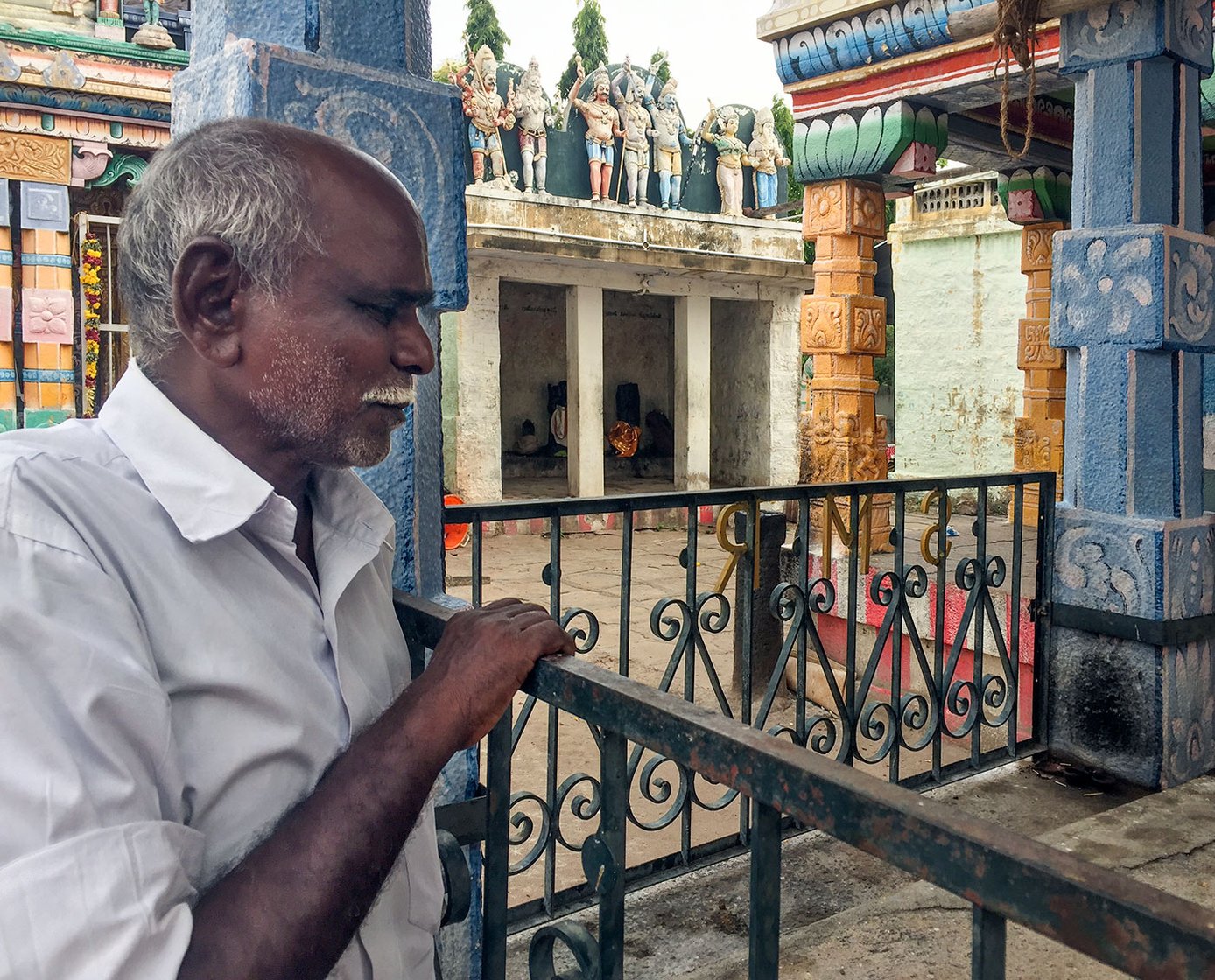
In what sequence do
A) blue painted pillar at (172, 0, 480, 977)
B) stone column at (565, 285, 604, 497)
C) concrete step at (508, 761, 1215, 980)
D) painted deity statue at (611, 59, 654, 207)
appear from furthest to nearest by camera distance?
1. stone column at (565, 285, 604, 497)
2. painted deity statue at (611, 59, 654, 207)
3. concrete step at (508, 761, 1215, 980)
4. blue painted pillar at (172, 0, 480, 977)

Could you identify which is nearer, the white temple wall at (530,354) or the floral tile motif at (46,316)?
the floral tile motif at (46,316)

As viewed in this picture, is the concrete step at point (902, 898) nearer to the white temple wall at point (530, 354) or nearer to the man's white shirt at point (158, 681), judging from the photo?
the man's white shirt at point (158, 681)

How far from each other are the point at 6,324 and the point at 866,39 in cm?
625

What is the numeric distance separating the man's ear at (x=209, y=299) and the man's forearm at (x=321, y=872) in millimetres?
468

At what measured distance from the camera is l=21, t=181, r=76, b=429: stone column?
25.7 feet

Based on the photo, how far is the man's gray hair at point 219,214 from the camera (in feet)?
3.87

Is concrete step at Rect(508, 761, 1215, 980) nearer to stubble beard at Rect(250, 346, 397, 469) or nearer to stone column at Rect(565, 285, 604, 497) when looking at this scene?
stubble beard at Rect(250, 346, 397, 469)

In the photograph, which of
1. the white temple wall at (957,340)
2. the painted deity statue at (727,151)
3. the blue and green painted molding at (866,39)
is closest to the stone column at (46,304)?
the blue and green painted molding at (866,39)

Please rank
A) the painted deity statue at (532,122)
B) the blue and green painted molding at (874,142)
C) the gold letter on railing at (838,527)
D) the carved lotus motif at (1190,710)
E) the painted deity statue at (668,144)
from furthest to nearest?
1. the painted deity statue at (668,144)
2. the painted deity statue at (532,122)
3. the blue and green painted molding at (874,142)
4. the gold letter on railing at (838,527)
5. the carved lotus motif at (1190,710)

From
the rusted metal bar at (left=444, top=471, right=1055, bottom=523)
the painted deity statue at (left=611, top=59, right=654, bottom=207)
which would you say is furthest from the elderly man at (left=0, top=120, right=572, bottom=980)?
the painted deity statue at (left=611, top=59, right=654, bottom=207)

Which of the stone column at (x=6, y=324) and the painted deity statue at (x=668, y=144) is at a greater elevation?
the painted deity statue at (x=668, y=144)

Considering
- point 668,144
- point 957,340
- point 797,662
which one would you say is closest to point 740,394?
point 957,340

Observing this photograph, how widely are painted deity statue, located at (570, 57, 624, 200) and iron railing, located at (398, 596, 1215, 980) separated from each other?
11.6 m

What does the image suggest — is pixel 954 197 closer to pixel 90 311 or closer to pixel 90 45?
pixel 90 45
